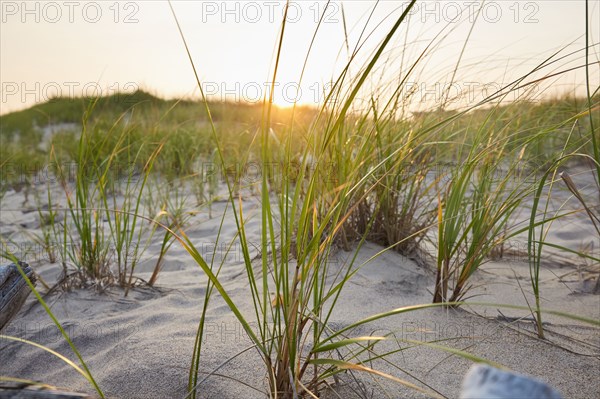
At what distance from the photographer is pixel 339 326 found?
1706 millimetres

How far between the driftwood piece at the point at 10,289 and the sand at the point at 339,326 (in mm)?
194

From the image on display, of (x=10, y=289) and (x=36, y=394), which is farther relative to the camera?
(x=10, y=289)

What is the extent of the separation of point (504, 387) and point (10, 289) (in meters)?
1.55

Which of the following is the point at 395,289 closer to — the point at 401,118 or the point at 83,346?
the point at 401,118

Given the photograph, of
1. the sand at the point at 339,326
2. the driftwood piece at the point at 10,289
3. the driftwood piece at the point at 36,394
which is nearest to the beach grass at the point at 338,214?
the sand at the point at 339,326

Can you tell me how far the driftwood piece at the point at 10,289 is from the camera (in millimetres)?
1610

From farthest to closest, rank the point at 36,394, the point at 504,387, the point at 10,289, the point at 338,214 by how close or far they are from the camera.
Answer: the point at 10,289
the point at 338,214
the point at 36,394
the point at 504,387

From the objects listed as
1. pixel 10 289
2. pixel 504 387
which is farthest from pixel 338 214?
pixel 10 289

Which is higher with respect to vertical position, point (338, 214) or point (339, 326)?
point (338, 214)

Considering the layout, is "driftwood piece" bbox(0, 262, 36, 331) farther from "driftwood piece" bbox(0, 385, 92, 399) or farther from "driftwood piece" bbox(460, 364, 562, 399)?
"driftwood piece" bbox(460, 364, 562, 399)

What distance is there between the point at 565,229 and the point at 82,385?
2.85 meters

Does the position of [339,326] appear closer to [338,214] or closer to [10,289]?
[338,214]

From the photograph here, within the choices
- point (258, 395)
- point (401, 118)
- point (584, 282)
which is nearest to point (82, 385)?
point (258, 395)

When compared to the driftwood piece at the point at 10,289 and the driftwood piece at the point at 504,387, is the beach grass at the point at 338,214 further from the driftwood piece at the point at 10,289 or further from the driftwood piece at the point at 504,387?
the driftwood piece at the point at 10,289
